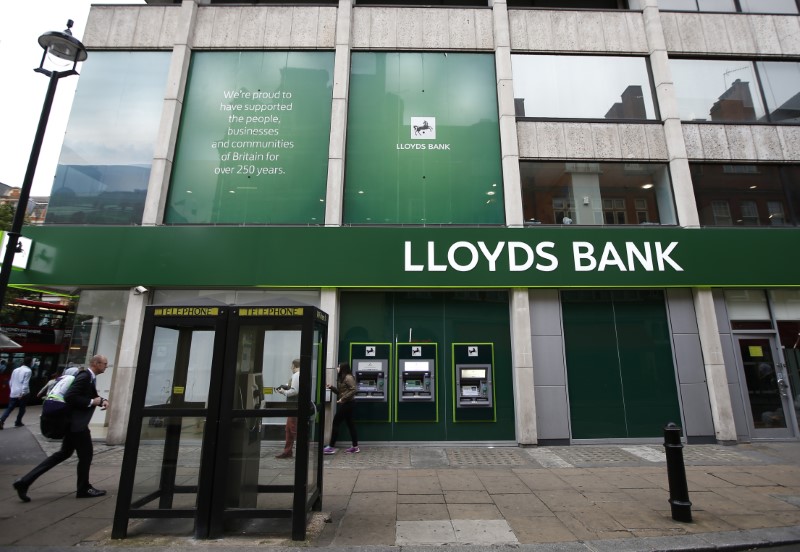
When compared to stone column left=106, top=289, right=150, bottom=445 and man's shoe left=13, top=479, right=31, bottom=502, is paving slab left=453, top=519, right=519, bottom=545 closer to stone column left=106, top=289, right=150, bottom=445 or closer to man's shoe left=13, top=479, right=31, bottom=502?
man's shoe left=13, top=479, right=31, bottom=502

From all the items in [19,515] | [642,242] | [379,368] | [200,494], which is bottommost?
[19,515]

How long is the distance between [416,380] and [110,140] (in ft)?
32.0

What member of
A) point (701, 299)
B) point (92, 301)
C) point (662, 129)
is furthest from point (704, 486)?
point (92, 301)

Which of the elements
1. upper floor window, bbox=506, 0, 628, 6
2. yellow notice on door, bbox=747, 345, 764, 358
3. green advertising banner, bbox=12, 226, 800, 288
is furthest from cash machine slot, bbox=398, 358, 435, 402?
upper floor window, bbox=506, 0, 628, 6

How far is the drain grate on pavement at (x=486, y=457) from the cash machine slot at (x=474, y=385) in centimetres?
94

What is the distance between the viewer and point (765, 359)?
9547 millimetres

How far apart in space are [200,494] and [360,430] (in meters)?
4.95

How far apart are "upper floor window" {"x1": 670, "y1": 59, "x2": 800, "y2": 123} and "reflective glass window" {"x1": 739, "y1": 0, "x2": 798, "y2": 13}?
1.90 meters

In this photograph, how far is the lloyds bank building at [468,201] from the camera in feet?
30.0

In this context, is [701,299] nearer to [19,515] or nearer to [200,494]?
[200,494]

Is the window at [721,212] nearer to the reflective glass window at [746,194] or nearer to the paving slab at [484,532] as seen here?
the reflective glass window at [746,194]

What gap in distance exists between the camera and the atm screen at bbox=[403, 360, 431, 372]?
30.0ft

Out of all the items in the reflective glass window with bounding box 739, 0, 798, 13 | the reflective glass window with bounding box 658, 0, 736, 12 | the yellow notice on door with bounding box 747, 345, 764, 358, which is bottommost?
the yellow notice on door with bounding box 747, 345, 764, 358

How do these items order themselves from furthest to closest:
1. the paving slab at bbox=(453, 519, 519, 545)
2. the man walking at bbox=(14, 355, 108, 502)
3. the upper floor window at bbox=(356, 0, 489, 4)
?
1. the upper floor window at bbox=(356, 0, 489, 4)
2. the man walking at bbox=(14, 355, 108, 502)
3. the paving slab at bbox=(453, 519, 519, 545)
